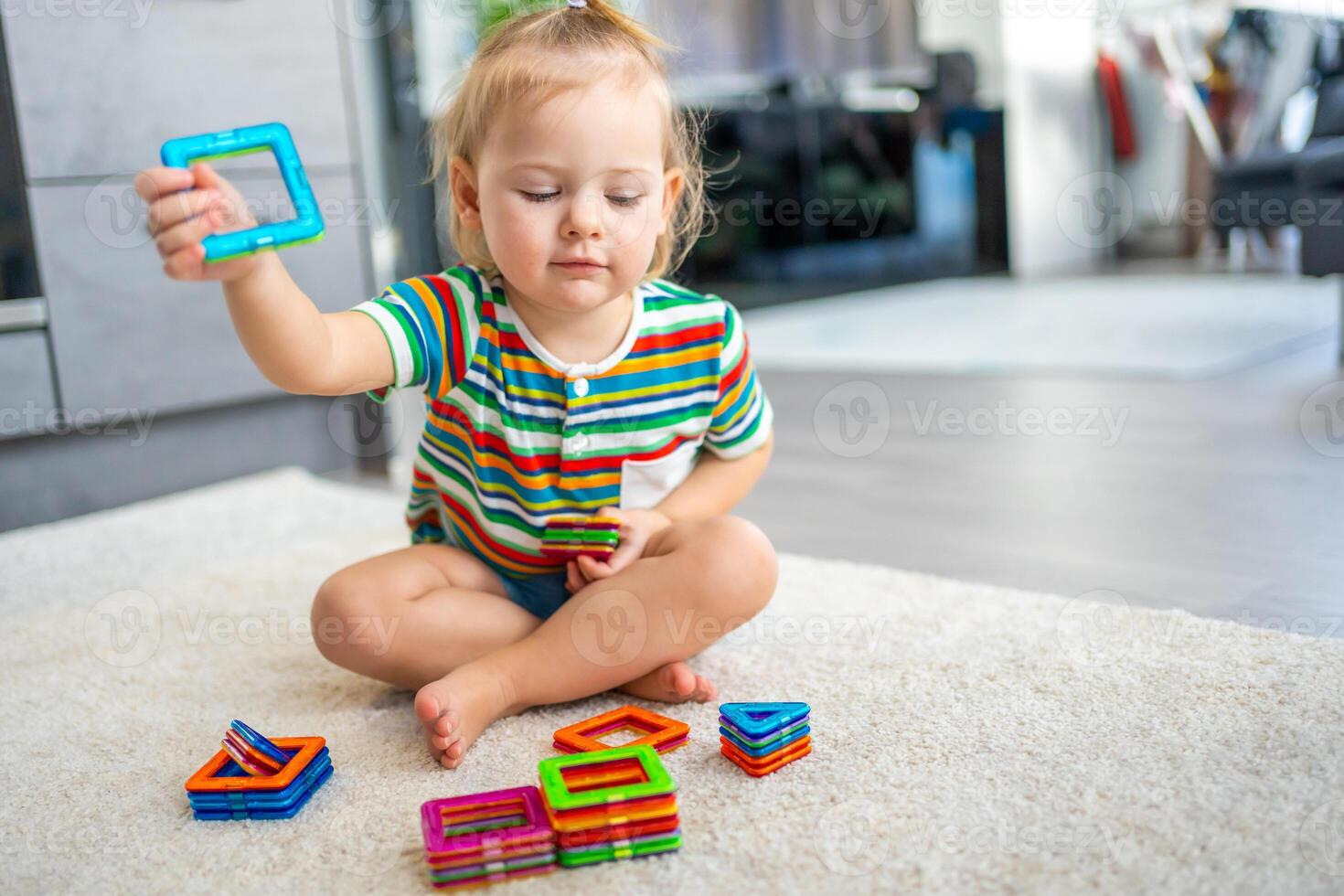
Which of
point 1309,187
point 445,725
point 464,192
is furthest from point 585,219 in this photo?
point 1309,187

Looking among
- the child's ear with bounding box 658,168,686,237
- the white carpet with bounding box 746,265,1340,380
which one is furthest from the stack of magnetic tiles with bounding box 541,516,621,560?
the white carpet with bounding box 746,265,1340,380

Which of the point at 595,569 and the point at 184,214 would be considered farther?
the point at 595,569

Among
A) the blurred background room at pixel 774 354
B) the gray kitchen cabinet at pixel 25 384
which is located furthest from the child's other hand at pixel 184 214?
the gray kitchen cabinet at pixel 25 384

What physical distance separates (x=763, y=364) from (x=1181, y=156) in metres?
3.08

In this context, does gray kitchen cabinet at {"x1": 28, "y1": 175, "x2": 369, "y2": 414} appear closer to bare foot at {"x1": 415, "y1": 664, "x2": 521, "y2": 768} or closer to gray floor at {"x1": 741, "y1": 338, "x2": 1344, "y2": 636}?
gray floor at {"x1": 741, "y1": 338, "x2": 1344, "y2": 636}

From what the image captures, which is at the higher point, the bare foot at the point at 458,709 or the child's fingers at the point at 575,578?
the child's fingers at the point at 575,578

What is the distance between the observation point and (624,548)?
85 centimetres

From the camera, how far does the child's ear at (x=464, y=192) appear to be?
2.75 feet

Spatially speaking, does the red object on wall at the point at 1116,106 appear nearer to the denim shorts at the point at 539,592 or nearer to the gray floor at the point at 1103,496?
the gray floor at the point at 1103,496

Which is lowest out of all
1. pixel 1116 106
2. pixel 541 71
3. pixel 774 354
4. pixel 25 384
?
pixel 774 354

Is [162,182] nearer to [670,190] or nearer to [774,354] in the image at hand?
[670,190]

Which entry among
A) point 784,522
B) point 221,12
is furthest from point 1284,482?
point 221,12

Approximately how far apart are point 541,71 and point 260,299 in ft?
0.88

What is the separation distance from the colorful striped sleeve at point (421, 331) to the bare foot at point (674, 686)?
25cm
